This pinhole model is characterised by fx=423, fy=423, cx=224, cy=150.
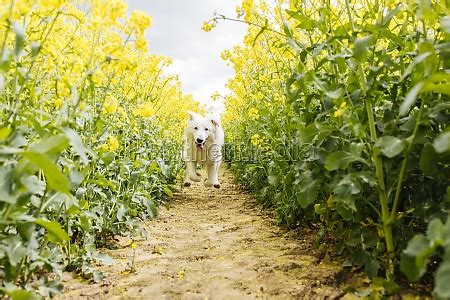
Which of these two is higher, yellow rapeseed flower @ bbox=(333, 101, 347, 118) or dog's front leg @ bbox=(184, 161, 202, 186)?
yellow rapeseed flower @ bbox=(333, 101, 347, 118)

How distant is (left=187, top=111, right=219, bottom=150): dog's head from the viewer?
266 inches

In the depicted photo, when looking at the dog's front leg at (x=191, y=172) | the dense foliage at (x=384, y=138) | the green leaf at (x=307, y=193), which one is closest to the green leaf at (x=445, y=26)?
the dense foliage at (x=384, y=138)

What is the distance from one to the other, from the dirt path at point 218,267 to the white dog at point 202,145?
2.50 metres

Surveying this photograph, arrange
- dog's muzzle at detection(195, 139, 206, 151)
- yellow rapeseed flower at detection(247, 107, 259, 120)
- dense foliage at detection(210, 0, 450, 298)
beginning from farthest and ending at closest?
dog's muzzle at detection(195, 139, 206, 151)
yellow rapeseed flower at detection(247, 107, 259, 120)
dense foliage at detection(210, 0, 450, 298)

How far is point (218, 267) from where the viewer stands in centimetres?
271

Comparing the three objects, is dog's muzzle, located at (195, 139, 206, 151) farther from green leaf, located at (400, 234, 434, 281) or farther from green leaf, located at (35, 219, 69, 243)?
green leaf, located at (400, 234, 434, 281)

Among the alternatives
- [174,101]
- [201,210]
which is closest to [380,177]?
[201,210]

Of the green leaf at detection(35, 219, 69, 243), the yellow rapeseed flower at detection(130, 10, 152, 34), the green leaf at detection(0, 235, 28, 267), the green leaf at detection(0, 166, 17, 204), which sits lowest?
the green leaf at detection(0, 235, 28, 267)

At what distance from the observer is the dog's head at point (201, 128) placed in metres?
6.77

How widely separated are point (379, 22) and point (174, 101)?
220 inches

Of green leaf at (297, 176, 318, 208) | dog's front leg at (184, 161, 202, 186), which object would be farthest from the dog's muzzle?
green leaf at (297, 176, 318, 208)

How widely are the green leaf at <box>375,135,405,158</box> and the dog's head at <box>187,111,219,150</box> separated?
505cm

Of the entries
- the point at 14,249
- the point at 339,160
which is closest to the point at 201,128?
the point at 339,160

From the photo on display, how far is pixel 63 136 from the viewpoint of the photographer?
1479 millimetres
